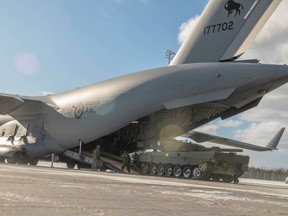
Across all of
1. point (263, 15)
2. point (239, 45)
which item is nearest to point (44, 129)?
point (239, 45)

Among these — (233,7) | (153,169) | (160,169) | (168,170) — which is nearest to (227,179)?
(168,170)

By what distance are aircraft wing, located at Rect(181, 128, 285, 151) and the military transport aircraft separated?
6493mm

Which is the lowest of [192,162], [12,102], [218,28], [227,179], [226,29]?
[227,179]

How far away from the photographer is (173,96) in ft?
67.6

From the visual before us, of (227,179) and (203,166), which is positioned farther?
(227,179)

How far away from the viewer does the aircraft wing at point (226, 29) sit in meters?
20.4

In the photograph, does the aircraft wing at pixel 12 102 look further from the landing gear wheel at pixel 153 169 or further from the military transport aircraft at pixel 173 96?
the landing gear wheel at pixel 153 169

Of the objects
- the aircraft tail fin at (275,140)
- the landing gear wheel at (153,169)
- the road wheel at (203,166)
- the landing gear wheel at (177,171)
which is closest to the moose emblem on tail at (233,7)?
the road wheel at (203,166)

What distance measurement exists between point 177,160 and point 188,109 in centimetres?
283

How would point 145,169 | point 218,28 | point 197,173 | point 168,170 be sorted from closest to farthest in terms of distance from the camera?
point 197,173 → point 218,28 → point 168,170 → point 145,169

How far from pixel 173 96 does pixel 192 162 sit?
11.6ft

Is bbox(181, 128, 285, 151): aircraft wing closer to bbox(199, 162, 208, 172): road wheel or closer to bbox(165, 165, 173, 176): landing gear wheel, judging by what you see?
bbox(165, 165, 173, 176): landing gear wheel

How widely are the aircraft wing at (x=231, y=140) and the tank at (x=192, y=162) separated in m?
6.72

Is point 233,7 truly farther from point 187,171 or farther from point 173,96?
point 187,171
